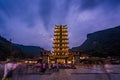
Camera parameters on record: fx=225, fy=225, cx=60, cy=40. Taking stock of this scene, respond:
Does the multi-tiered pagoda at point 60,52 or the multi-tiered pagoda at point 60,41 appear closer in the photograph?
the multi-tiered pagoda at point 60,52

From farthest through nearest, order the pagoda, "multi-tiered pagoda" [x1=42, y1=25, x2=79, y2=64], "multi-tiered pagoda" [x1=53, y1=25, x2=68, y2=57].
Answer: "multi-tiered pagoda" [x1=53, y1=25, x2=68, y2=57] → the pagoda → "multi-tiered pagoda" [x1=42, y1=25, x2=79, y2=64]

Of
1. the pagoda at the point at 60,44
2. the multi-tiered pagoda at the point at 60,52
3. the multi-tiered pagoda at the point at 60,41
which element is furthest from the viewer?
the multi-tiered pagoda at the point at 60,41

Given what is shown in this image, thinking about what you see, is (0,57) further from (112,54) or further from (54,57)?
(112,54)

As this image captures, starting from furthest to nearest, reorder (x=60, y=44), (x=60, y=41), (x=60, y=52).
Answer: (x=60, y=41) → (x=60, y=44) → (x=60, y=52)

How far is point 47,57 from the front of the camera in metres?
97.6

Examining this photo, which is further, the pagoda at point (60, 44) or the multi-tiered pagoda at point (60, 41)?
the multi-tiered pagoda at point (60, 41)

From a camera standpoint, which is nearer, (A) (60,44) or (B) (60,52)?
(B) (60,52)

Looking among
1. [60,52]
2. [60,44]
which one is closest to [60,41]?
[60,44]

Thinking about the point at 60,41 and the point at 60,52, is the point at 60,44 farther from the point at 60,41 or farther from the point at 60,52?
the point at 60,52

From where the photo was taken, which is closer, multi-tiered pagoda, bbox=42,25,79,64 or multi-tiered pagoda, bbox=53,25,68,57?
multi-tiered pagoda, bbox=42,25,79,64

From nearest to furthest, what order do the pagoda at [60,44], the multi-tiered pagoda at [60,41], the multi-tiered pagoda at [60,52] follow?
the multi-tiered pagoda at [60,52] < the pagoda at [60,44] < the multi-tiered pagoda at [60,41]

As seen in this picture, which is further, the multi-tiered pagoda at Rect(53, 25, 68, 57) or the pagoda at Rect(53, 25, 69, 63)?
the multi-tiered pagoda at Rect(53, 25, 68, 57)

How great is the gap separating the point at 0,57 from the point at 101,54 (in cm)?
5363

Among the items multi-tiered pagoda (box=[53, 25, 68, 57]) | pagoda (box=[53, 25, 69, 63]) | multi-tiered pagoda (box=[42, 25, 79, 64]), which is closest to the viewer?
multi-tiered pagoda (box=[42, 25, 79, 64])
